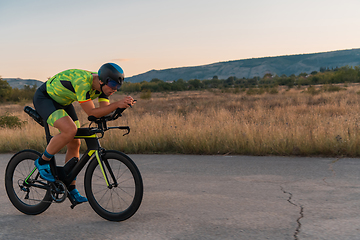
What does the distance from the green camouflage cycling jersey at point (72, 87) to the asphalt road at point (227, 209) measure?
1.42 meters

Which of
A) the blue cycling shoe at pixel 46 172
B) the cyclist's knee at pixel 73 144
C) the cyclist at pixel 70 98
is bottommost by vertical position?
the blue cycling shoe at pixel 46 172

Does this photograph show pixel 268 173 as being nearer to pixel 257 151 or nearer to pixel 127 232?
pixel 257 151

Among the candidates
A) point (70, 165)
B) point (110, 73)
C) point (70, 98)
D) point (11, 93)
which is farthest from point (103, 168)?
point (11, 93)

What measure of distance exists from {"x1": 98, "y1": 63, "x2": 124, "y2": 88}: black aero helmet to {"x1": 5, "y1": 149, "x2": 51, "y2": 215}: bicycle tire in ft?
4.45

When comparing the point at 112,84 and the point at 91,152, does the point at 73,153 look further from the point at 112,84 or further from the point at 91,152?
the point at 112,84

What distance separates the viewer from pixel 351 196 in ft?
15.9

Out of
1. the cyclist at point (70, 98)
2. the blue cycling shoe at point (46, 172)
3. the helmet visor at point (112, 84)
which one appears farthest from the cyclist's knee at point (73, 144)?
the helmet visor at point (112, 84)

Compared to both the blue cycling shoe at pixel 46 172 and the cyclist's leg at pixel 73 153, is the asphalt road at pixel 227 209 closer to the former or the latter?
the cyclist's leg at pixel 73 153

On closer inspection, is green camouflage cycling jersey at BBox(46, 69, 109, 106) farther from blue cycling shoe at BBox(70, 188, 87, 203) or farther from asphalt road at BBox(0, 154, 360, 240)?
asphalt road at BBox(0, 154, 360, 240)

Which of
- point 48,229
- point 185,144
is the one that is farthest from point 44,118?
point 185,144

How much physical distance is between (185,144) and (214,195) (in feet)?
13.8

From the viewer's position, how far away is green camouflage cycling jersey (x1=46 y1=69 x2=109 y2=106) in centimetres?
386

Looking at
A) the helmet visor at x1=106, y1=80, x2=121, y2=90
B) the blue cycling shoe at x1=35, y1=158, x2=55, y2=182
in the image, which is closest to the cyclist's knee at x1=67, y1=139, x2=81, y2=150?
the blue cycling shoe at x1=35, y1=158, x2=55, y2=182

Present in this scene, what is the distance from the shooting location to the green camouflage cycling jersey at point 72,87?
12.7ft
